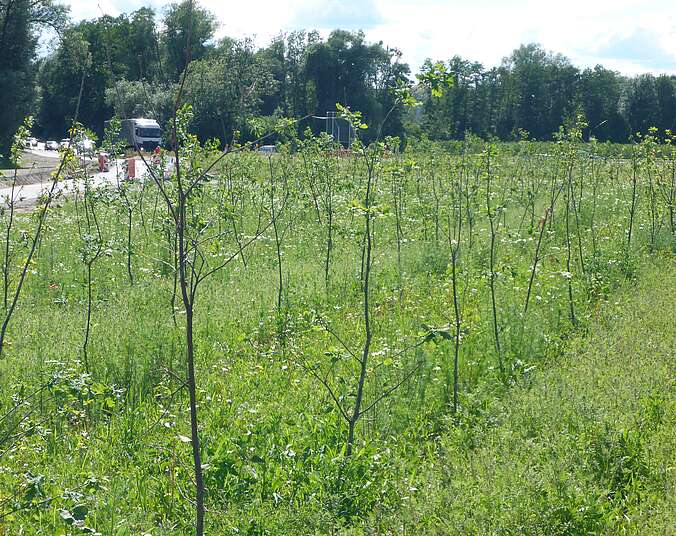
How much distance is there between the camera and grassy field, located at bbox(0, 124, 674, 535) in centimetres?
394

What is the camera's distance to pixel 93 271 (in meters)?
9.90

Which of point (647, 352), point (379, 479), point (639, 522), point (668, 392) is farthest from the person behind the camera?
point (647, 352)

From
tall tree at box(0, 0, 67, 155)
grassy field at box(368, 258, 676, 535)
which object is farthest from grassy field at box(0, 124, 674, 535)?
tall tree at box(0, 0, 67, 155)

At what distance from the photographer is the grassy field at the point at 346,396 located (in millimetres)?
3936

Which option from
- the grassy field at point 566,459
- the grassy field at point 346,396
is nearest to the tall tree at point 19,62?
the grassy field at point 346,396

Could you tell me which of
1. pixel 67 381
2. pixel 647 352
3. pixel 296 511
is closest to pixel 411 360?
pixel 647 352

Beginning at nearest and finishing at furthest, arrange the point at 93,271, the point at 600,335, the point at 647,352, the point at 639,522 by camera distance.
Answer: the point at 639,522
the point at 647,352
the point at 600,335
the point at 93,271

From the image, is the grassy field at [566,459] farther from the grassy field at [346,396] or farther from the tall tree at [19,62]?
the tall tree at [19,62]

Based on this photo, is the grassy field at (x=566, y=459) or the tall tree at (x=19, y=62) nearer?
the grassy field at (x=566, y=459)

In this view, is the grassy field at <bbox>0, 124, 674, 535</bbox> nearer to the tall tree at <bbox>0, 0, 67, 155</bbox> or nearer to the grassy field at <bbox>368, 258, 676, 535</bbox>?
the grassy field at <bbox>368, 258, 676, 535</bbox>

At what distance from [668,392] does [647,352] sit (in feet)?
2.71

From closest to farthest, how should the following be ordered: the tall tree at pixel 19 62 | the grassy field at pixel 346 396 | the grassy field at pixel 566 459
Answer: the grassy field at pixel 566 459, the grassy field at pixel 346 396, the tall tree at pixel 19 62

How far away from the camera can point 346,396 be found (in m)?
5.22

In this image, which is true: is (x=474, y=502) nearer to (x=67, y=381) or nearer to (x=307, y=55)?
(x=67, y=381)
